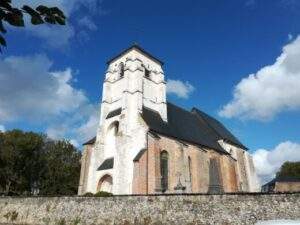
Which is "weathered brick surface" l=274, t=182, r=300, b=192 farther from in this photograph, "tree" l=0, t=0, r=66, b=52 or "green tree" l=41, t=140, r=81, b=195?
"tree" l=0, t=0, r=66, b=52

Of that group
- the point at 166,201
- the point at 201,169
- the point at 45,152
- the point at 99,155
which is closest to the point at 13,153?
the point at 45,152

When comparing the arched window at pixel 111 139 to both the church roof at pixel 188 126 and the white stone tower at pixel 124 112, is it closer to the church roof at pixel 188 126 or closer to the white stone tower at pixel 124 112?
the white stone tower at pixel 124 112

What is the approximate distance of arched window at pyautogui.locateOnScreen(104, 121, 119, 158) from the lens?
1264 inches

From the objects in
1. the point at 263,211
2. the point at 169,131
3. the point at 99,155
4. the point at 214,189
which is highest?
the point at 169,131

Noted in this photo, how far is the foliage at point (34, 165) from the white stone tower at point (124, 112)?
476 inches

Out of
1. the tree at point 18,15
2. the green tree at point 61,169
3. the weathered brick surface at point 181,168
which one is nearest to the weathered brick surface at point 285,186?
the weathered brick surface at point 181,168

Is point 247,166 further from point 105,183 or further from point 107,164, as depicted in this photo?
point 105,183

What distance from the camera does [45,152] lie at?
4362cm

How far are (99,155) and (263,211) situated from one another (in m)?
20.8

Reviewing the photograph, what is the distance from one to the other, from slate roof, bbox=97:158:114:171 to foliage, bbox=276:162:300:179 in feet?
148

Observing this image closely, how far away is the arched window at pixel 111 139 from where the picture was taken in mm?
32094

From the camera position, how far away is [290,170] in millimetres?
64188

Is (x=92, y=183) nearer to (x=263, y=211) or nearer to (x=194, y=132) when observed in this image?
(x=194, y=132)

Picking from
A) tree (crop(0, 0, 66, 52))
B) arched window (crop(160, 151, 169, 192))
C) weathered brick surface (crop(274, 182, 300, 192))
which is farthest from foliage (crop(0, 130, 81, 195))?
tree (crop(0, 0, 66, 52))
